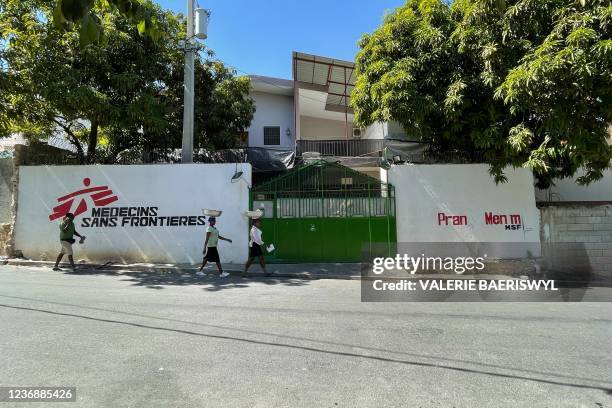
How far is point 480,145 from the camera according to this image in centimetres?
1017

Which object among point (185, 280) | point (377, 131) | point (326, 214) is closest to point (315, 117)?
point (377, 131)

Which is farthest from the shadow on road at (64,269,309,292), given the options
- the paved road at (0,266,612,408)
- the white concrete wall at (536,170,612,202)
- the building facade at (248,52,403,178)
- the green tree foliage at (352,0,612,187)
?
the white concrete wall at (536,170,612,202)

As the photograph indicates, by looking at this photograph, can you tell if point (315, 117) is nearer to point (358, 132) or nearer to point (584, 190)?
point (358, 132)

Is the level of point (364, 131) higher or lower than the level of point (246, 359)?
higher

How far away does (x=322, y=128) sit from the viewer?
76.9ft

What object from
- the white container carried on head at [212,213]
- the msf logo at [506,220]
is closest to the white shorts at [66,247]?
the white container carried on head at [212,213]

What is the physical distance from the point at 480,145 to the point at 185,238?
8700 mm

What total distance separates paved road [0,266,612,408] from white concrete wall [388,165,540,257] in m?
4.43

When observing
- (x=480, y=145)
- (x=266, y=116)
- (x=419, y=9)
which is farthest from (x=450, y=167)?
(x=266, y=116)

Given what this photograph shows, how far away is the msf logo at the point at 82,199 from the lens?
12.5m

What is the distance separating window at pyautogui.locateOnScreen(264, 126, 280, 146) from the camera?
1966 centimetres

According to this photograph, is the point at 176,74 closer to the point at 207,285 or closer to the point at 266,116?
the point at 266,116

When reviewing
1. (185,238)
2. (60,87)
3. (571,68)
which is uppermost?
(60,87)

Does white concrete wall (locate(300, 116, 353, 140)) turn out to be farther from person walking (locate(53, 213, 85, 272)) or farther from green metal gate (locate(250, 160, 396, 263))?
person walking (locate(53, 213, 85, 272))
